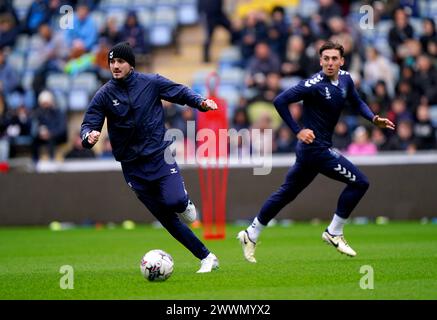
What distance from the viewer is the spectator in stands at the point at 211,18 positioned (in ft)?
88.9

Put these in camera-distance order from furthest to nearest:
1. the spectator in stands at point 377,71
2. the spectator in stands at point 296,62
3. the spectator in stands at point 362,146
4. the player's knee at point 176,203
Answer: the spectator in stands at point 296,62
the spectator in stands at point 377,71
the spectator in stands at point 362,146
the player's knee at point 176,203

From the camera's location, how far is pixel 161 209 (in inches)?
471

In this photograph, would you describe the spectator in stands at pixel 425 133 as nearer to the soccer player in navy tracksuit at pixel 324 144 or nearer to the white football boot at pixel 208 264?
the soccer player in navy tracksuit at pixel 324 144

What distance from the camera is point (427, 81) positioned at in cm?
2341

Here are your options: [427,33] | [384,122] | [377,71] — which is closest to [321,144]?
[384,122]

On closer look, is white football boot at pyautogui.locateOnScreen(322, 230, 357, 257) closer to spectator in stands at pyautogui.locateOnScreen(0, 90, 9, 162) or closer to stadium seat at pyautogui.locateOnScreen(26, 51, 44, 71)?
spectator in stands at pyautogui.locateOnScreen(0, 90, 9, 162)

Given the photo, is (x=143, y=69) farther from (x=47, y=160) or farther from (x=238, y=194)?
(x=238, y=194)

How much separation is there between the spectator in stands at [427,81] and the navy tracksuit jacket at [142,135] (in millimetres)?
12459

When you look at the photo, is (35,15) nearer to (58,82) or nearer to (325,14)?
(58,82)

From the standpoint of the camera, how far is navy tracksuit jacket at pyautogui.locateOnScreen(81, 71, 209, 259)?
11.9 metres

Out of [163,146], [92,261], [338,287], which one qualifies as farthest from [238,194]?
[338,287]

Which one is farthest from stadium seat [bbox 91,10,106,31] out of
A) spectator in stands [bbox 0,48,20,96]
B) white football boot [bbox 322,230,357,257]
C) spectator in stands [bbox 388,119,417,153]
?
white football boot [bbox 322,230,357,257]

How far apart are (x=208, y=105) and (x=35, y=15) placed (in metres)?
19.5

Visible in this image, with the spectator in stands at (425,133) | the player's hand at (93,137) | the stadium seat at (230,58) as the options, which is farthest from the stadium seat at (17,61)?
the player's hand at (93,137)
